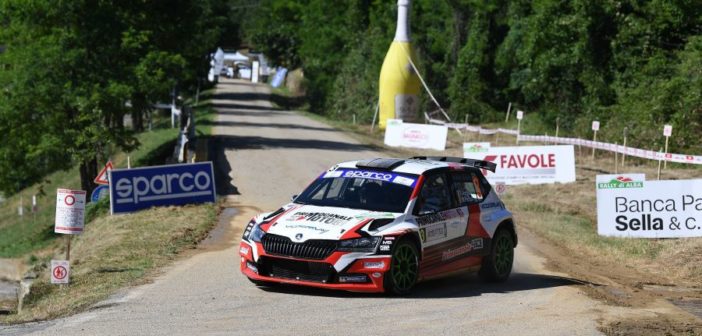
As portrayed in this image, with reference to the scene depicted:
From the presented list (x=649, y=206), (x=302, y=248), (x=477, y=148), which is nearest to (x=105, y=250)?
(x=302, y=248)

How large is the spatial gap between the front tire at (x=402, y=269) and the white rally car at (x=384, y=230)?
0.5 inches

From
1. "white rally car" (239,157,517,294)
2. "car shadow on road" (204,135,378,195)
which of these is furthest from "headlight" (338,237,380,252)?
"car shadow on road" (204,135,378,195)

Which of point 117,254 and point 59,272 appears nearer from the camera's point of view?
point 59,272

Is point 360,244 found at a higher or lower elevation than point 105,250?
higher

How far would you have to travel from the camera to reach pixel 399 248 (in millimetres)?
12086

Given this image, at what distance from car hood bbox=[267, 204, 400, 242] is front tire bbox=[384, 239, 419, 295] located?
42cm

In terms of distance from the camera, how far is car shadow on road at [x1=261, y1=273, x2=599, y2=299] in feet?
41.2

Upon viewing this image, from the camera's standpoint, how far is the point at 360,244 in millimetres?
11883

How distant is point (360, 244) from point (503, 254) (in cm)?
308

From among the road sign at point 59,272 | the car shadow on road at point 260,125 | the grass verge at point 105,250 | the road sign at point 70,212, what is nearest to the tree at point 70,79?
the grass verge at point 105,250

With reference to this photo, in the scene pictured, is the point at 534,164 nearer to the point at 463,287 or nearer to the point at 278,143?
the point at 278,143

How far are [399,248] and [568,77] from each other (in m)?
37.1

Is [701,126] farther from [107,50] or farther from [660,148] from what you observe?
[107,50]

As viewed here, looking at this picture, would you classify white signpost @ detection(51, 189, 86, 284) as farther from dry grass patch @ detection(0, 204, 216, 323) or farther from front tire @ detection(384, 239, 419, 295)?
front tire @ detection(384, 239, 419, 295)
